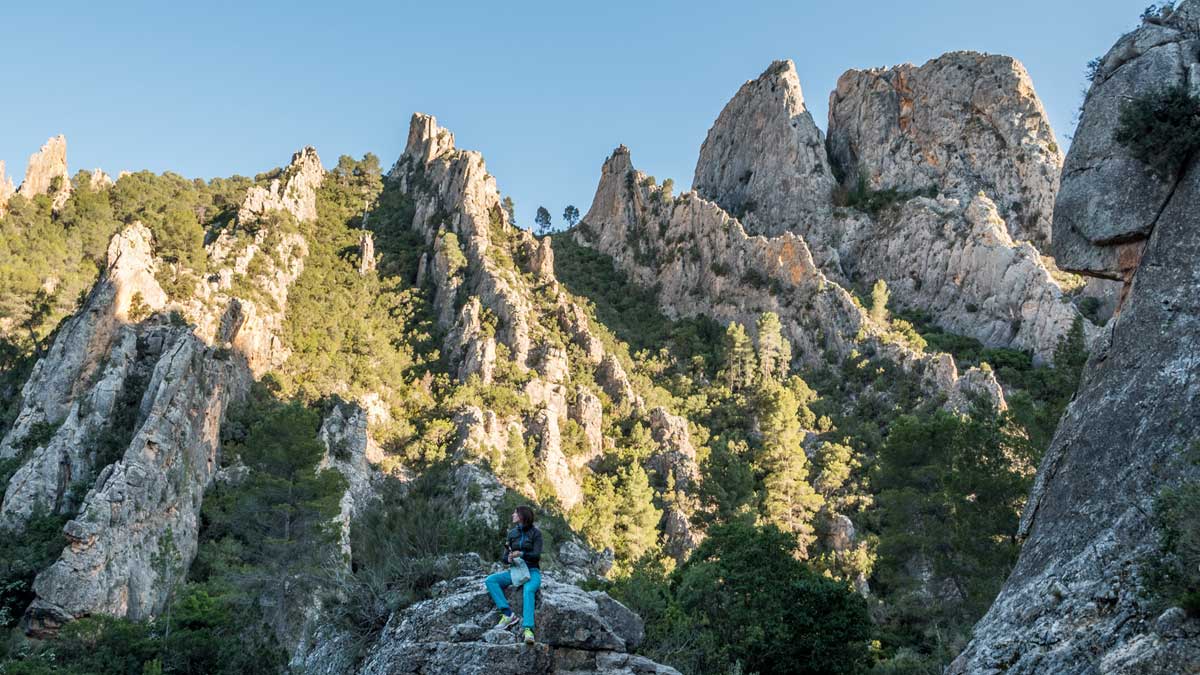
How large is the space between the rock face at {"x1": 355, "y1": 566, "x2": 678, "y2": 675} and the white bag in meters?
0.76

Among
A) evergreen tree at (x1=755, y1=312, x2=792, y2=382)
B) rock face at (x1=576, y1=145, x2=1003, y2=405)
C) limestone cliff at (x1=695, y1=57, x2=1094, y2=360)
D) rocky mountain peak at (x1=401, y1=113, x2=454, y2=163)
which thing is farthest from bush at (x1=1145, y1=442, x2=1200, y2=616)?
rocky mountain peak at (x1=401, y1=113, x2=454, y2=163)

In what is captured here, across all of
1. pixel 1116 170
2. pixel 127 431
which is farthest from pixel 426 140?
pixel 1116 170

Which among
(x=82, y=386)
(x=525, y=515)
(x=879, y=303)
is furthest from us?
(x=879, y=303)

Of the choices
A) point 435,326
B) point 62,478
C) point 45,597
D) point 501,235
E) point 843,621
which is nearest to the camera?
point 843,621

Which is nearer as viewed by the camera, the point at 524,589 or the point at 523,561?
the point at 524,589

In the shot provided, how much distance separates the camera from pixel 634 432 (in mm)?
51125

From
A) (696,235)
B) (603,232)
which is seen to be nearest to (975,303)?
(696,235)

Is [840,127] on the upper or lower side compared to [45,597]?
upper

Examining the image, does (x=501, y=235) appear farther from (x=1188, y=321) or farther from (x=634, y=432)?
(x=1188, y=321)

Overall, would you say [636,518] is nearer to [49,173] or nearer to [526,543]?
[526,543]

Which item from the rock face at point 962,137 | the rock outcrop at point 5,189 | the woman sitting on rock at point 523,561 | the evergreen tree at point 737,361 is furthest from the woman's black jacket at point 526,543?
the rock face at point 962,137

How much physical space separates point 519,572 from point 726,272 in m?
66.2

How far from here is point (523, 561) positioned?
Result: 10.9m

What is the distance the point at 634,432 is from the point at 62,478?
3145cm
